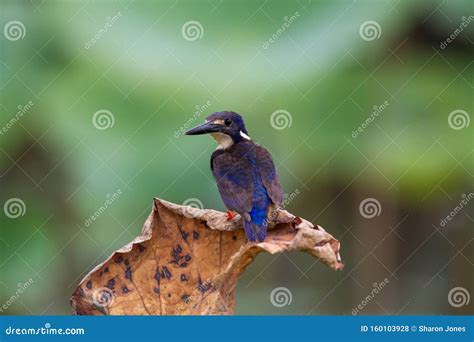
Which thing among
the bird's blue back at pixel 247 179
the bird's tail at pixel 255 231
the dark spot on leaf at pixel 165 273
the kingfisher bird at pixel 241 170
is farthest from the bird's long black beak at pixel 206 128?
the dark spot on leaf at pixel 165 273

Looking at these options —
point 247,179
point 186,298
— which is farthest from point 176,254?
point 247,179

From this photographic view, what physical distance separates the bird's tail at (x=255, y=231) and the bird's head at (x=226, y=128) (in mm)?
1151

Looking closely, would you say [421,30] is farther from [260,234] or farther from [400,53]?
[260,234]

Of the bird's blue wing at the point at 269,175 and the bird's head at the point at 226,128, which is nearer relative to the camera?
the bird's blue wing at the point at 269,175

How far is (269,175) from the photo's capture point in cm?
464

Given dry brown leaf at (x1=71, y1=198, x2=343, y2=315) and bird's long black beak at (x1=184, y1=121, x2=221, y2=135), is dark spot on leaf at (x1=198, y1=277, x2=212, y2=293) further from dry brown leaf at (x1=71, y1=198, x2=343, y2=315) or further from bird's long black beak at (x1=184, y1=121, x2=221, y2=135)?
bird's long black beak at (x1=184, y1=121, x2=221, y2=135)

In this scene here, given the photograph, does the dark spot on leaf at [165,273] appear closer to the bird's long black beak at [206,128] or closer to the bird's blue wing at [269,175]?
the bird's blue wing at [269,175]

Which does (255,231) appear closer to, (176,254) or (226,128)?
(176,254)

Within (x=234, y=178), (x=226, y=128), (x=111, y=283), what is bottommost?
(x=111, y=283)

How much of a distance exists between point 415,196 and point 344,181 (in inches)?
23.3

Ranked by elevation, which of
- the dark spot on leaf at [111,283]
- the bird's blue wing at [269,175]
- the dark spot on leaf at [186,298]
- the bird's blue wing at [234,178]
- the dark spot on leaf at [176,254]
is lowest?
the dark spot on leaf at [111,283]

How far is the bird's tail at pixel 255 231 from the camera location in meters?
3.37

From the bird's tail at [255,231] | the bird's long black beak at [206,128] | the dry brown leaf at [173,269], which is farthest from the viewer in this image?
the bird's long black beak at [206,128]

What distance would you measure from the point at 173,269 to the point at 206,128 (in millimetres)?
1693
